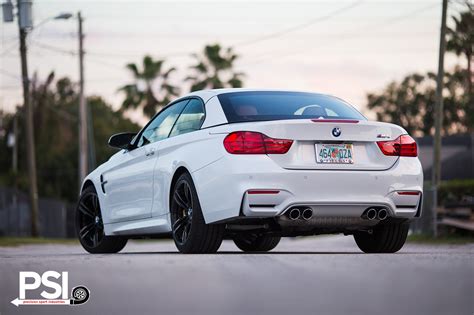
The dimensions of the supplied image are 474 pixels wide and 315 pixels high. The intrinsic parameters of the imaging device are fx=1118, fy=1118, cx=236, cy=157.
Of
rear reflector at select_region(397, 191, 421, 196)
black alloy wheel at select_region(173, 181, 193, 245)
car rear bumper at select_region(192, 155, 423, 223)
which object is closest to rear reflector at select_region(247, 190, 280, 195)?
car rear bumper at select_region(192, 155, 423, 223)

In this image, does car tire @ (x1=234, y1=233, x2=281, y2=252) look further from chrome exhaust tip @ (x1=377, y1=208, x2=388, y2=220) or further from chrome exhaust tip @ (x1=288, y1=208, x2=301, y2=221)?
chrome exhaust tip @ (x1=288, y1=208, x2=301, y2=221)

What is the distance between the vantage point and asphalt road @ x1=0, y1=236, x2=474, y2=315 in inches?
254

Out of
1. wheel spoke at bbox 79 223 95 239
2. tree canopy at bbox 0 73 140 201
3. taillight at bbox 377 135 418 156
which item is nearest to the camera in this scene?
taillight at bbox 377 135 418 156

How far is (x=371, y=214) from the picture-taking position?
9906mm

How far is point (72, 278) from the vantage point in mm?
8016

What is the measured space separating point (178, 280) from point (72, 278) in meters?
0.96

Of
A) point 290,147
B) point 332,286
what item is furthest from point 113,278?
point 290,147

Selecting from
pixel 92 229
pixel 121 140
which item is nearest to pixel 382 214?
pixel 121 140

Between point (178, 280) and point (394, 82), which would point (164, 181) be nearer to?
point (178, 280)

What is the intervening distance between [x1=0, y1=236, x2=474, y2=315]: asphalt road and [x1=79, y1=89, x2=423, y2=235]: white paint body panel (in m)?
0.50

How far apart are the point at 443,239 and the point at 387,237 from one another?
47.2ft

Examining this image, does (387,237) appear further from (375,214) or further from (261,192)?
(261,192)

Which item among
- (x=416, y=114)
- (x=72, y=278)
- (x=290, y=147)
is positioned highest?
(x=290, y=147)

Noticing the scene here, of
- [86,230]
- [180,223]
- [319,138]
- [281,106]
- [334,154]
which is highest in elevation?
[281,106]
